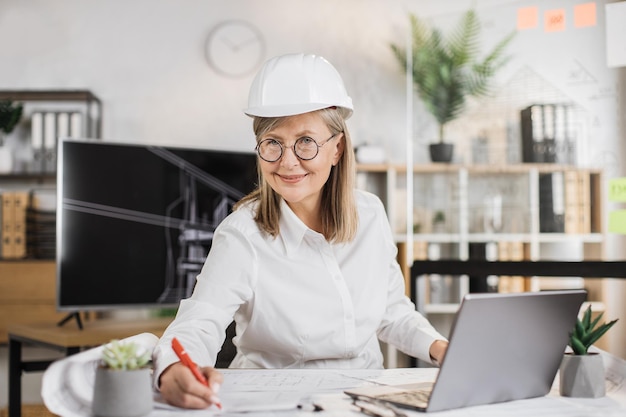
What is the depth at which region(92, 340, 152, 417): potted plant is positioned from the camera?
100 cm

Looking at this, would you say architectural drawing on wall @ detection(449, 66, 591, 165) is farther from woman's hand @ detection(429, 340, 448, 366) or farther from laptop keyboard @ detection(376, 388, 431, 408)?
laptop keyboard @ detection(376, 388, 431, 408)

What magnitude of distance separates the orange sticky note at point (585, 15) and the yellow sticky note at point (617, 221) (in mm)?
857

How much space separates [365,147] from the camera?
4578 millimetres

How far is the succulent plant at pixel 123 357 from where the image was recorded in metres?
1.01

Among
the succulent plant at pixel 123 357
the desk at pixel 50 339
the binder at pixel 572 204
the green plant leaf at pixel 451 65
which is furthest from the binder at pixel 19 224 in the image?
the succulent plant at pixel 123 357

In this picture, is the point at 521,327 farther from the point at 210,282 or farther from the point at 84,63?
the point at 84,63

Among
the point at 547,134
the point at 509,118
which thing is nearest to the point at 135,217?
the point at 509,118

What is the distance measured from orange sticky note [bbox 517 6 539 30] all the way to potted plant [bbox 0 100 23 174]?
9.32ft

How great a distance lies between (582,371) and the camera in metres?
1.22

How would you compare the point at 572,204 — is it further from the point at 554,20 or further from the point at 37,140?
the point at 37,140

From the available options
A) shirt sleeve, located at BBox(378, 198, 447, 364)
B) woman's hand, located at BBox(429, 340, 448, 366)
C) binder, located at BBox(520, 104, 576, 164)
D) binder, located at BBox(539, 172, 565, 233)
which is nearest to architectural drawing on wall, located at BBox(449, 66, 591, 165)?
binder, located at BBox(520, 104, 576, 164)

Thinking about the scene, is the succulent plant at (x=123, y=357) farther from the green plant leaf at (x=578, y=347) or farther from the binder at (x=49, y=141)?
the binder at (x=49, y=141)

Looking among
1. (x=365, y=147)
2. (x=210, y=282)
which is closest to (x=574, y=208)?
(x=365, y=147)

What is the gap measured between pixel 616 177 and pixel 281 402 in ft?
9.05
